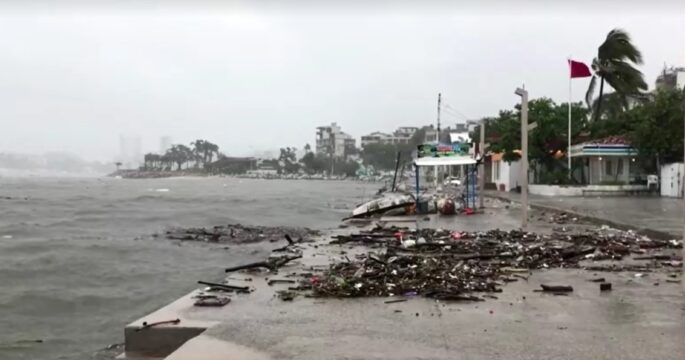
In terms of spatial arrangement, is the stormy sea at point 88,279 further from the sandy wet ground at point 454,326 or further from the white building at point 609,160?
the white building at point 609,160

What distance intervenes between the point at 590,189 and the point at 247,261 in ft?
78.0

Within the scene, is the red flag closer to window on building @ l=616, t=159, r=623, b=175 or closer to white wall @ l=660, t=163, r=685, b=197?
window on building @ l=616, t=159, r=623, b=175

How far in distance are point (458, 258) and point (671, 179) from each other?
2452cm

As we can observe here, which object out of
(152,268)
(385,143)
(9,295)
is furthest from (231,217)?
(385,143)

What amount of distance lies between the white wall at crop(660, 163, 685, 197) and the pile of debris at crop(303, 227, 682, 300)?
55.5 feet

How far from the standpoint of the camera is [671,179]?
30.9 meters

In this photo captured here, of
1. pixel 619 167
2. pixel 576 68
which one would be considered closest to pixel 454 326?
pixel 576 68

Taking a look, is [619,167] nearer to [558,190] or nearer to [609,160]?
[609,160]

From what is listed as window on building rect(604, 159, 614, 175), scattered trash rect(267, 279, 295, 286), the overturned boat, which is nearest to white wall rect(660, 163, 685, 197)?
window on building rect(604, 159, 614, 175)

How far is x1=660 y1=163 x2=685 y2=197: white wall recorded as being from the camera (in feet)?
98.6

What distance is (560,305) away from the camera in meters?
7.09

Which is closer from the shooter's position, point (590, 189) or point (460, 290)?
point (460, 290)

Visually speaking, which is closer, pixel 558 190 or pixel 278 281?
pixel 278 281

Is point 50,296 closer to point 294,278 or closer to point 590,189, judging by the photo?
point 294,278
